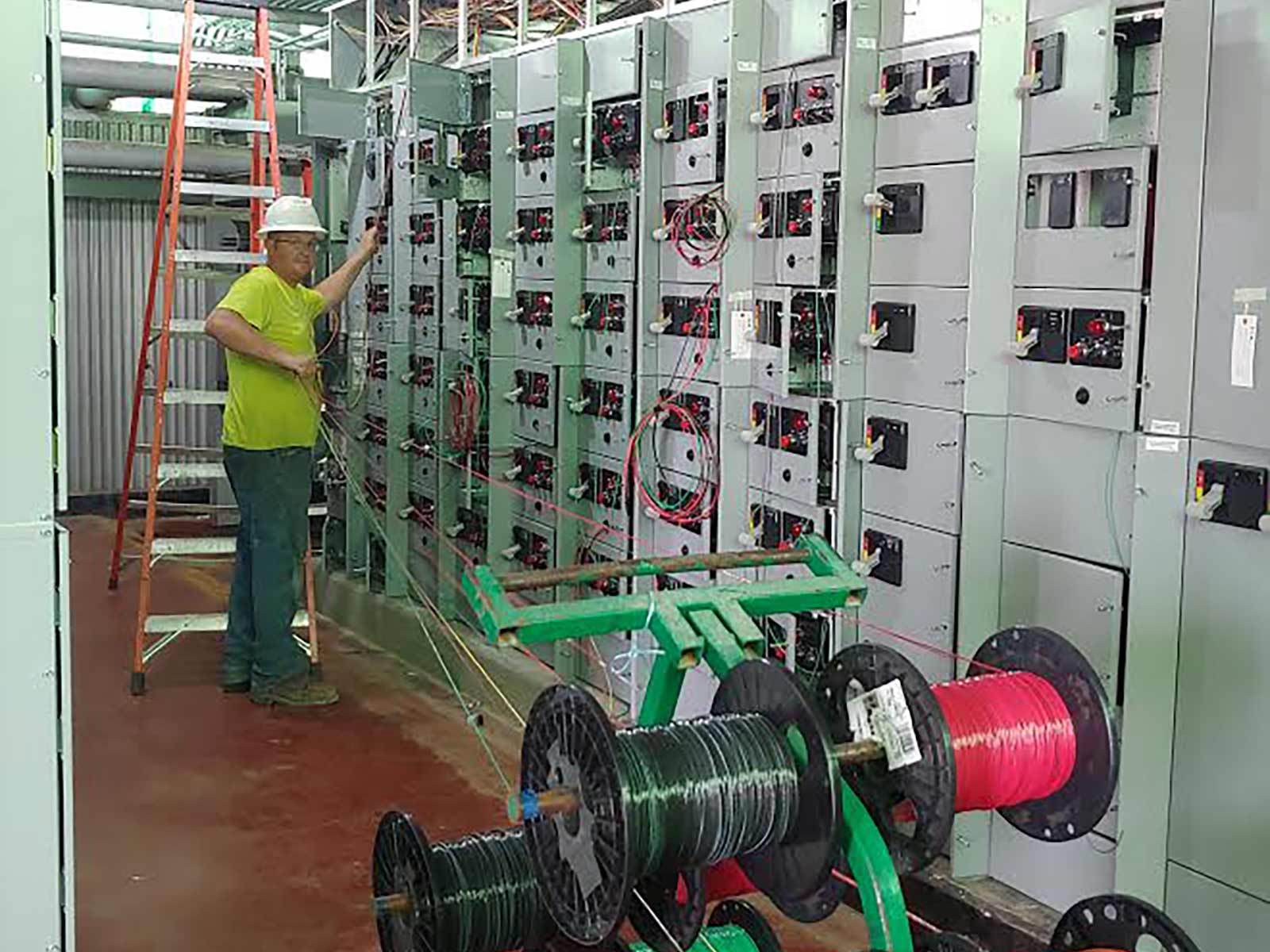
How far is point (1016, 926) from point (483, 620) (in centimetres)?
209

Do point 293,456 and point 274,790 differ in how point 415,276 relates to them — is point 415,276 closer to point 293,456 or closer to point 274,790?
point 293,456

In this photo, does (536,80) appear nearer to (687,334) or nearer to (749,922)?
(687,334)

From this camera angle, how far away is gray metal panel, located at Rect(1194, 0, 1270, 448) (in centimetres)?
317

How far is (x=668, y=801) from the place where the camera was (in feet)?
7.01

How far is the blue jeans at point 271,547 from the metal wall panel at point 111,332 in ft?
15.6

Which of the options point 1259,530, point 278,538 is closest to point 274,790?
point 278,538

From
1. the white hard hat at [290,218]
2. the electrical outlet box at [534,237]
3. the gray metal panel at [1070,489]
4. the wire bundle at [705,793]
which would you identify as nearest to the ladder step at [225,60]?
the white hard hat at [290,218]

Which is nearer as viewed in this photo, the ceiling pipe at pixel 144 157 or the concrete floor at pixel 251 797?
A: the concrete floor at pixel 251 797

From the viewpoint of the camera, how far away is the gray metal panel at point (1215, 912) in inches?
130

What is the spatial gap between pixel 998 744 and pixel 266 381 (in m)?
4.07

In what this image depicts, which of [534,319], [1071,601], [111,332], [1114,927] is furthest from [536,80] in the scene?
[111,332]

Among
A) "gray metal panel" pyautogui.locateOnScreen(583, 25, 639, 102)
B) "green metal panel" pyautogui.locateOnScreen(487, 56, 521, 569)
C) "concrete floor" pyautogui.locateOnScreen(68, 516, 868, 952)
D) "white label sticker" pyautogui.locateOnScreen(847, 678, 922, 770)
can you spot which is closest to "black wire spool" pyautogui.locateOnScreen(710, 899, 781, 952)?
"white label sticker" pyautogui.locateOnScreen(847, 678, 922, 770)

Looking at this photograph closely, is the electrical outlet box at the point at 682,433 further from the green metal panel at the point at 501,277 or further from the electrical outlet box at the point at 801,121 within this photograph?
the green metal panel at the point at 501,277

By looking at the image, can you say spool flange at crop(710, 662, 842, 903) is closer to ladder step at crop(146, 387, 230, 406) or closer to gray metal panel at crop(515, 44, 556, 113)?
gray metal panel at crop(515, 44, 556, 113)
